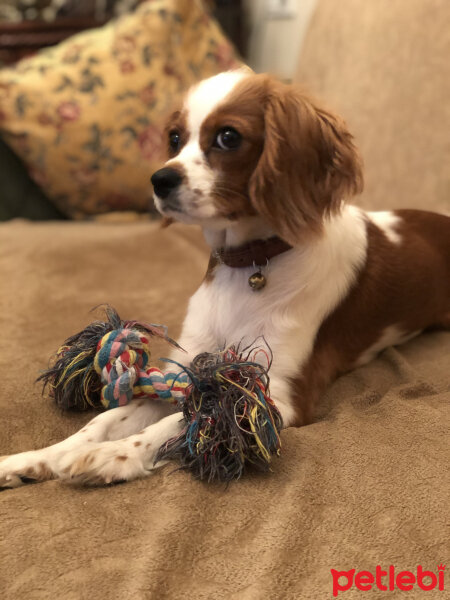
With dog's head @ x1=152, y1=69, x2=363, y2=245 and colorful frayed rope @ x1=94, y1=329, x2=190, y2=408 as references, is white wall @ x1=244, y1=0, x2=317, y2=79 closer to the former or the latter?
dog's head @ x1=152, y1=69, x2=363, y2=245

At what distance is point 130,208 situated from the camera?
312 centimetres

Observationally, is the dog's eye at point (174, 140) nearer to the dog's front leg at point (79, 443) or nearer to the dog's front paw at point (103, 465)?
the dog's front leg at point (79, 443)

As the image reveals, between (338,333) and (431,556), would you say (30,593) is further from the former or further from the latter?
A: (338,333)

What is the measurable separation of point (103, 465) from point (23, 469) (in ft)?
0.47

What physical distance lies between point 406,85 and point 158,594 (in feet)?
6.46

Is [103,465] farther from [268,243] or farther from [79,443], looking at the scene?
[268,243]

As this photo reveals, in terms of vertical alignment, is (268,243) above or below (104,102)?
above

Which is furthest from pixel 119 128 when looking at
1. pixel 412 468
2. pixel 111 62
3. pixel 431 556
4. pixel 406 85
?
pixel 431 556

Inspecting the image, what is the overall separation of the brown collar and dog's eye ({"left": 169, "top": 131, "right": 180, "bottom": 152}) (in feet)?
0.95

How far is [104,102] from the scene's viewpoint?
293cm

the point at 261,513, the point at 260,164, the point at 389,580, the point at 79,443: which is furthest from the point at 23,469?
the point at 260,164

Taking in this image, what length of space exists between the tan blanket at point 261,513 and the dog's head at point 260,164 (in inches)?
18.2

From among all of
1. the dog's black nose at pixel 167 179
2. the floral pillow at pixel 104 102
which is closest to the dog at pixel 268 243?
the dog's black nose at pixel 167 179

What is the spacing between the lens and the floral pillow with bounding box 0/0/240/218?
2.84m
